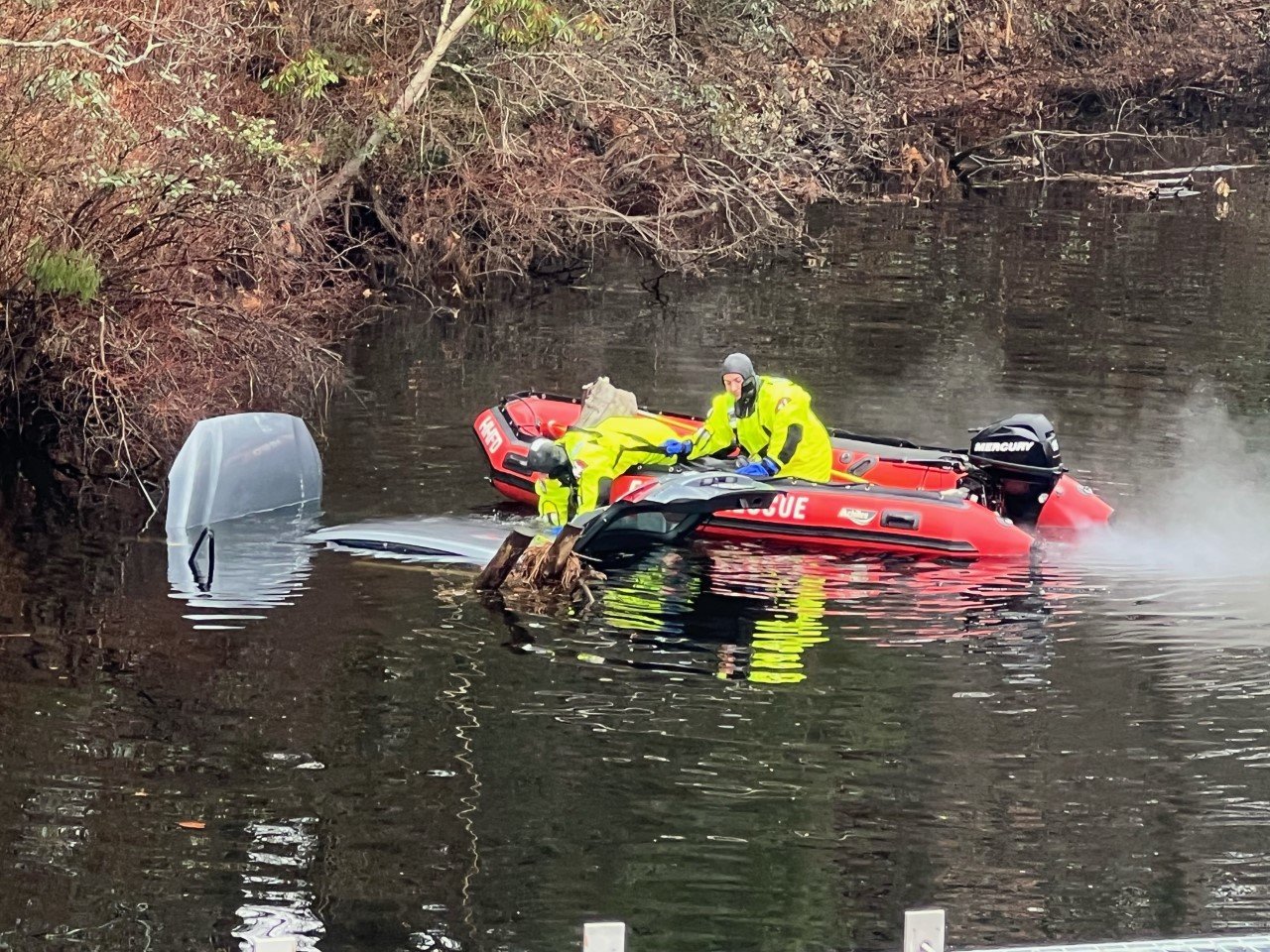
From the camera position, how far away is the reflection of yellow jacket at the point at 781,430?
45.1 ft

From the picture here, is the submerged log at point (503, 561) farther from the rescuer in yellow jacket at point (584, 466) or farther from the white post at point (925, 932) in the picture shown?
the white post at point (925, 932)

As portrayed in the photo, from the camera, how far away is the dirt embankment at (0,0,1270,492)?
14.8 m

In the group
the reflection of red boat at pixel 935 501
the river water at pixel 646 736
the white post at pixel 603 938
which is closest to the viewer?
the white post at pixel 603 938

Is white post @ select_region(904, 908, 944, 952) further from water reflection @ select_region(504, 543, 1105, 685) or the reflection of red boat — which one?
the reflection of red boat

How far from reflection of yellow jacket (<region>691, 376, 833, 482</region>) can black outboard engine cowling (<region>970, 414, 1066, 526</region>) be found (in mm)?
1165

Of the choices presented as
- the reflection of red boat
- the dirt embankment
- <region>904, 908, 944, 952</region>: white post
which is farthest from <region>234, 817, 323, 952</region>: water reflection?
the dirt embankment

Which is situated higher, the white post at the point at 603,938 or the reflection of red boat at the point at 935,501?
the reflection of red boat at the point at 935,501

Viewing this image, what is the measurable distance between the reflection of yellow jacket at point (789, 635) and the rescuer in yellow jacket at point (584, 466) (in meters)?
1.79

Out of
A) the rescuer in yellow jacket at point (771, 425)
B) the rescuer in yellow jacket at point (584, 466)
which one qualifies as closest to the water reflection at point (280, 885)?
the rescuer in yellow jacket at point (584, 466)

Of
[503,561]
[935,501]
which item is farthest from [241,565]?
[935,501]

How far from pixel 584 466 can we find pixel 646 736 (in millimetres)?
4527

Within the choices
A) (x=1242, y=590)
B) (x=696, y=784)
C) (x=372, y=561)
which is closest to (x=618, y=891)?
(x=696, y=784)

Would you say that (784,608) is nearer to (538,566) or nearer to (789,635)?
(789,635)

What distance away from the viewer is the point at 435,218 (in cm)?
2356
